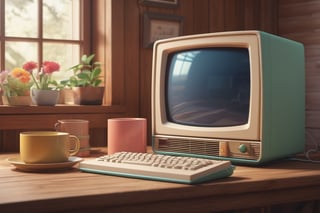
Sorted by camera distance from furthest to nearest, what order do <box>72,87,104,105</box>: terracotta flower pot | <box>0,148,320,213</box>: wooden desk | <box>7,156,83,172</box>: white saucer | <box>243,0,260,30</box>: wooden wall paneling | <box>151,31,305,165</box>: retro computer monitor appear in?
<box>243,0,260,30</box>: wooden wall paneling
<box>72,87,104,105</box>: terracotta flower pot
<box>151,31,305,165</box>: retro computer monitor
<box>7,156,83,172</box>: white saucer
<box>0,148,320,213</box>: wooden desk

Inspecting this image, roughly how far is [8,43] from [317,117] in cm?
125

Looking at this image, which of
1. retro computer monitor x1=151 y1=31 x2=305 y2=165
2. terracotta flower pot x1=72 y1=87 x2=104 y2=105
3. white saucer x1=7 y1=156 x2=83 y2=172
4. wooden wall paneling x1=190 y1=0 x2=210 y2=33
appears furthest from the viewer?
A: wooden wall paneling x1=190 y1=0 x2=210 y2=33

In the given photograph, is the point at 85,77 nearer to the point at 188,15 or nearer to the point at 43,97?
the point at 43,97

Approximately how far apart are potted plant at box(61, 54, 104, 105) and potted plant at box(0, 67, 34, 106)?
0.16 m

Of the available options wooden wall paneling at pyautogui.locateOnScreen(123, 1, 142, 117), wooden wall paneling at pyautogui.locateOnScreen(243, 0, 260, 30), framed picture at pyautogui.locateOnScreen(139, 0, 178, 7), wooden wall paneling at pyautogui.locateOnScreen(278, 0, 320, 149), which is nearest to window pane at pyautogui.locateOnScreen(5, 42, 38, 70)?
wooden wall paneling at pyautogui.locateOnScreen(123, 1, 142, 117)

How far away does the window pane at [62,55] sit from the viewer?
195 centimetres

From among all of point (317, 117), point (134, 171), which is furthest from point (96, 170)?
point (317, 117)

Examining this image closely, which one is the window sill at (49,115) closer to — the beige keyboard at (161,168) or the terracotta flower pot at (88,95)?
the terracotta flower pot at (88,95)

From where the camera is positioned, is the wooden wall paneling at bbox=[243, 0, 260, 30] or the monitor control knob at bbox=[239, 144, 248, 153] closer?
the monitor control knob at bbox=[239, 144, 248, 153]

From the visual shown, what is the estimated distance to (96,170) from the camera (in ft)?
3.98

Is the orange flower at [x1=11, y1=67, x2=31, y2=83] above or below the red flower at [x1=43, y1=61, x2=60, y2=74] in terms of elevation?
below

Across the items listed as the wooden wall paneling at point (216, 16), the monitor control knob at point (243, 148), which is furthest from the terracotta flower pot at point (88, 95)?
the monitor control knob at point (243, 148)

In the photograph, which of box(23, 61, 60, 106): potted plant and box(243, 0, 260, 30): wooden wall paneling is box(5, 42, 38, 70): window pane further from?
box(243, 0, 260, 30): wooden wall paneling

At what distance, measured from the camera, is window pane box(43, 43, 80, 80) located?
6.40 ft
